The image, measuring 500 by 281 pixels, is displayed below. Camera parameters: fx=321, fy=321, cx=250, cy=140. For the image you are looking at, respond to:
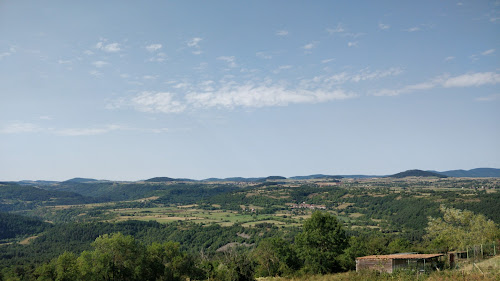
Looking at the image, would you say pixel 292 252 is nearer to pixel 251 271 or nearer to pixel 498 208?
pixel 251 271

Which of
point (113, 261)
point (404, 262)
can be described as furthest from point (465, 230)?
point (113, 261)

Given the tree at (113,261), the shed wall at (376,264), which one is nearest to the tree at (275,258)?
the shed wall at (376,264)

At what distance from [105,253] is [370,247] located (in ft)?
180

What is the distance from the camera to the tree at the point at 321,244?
54531 mm

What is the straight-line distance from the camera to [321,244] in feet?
191

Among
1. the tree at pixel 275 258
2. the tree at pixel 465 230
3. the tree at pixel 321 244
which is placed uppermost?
the tree at pixel 465 230

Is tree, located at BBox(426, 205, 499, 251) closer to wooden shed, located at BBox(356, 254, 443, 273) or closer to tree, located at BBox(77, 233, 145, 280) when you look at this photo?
wooden shed, located at BBox(356, 254, 443, 273)

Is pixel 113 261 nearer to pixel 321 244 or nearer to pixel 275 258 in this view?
pixel 275 258

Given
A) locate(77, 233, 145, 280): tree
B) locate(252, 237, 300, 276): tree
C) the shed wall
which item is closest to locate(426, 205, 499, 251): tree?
the shed wall

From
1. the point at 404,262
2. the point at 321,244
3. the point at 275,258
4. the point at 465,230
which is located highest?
the point at 465,230

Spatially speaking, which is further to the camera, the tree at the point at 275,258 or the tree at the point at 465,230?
the tree at the point at 275,258

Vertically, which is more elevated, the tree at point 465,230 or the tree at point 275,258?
the tree at point 465,230

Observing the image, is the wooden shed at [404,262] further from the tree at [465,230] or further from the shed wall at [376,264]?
the tree at [465,230]

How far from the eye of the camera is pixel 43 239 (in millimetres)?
199500
